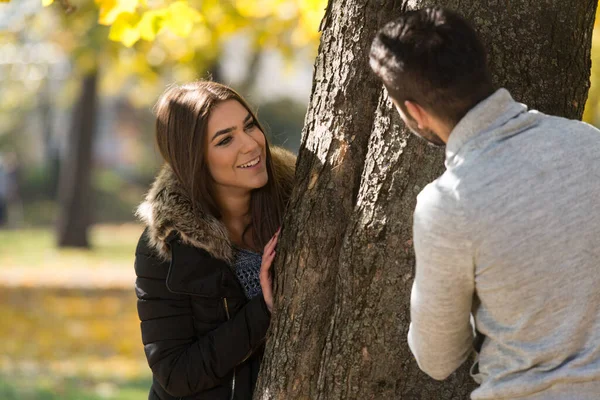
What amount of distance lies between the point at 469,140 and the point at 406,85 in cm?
19

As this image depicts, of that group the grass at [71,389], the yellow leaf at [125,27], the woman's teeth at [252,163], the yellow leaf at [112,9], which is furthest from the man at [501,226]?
the grass at [71,389]

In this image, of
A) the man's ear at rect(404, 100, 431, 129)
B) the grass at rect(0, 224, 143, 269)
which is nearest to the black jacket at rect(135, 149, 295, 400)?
the man's ear at rect(404, 100, 431, 129)

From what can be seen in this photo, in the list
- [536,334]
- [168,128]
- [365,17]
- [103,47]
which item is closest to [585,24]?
[365,17]

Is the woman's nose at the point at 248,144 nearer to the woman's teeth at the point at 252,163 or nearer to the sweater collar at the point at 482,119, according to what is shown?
the woman's teeth at the point at 252,163

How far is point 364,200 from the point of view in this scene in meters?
2.76

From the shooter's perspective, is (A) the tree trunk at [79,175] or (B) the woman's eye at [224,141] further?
(A) the tree trunk at [79,175]

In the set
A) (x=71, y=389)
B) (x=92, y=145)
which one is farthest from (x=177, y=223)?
(x=92, y=145)

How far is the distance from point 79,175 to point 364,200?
53.3ft

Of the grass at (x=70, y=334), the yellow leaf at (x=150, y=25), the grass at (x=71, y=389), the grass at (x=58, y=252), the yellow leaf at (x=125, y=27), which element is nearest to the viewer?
the yellow leaf at (x=125, y=27)

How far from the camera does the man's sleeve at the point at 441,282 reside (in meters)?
1.97

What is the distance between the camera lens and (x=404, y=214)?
267cm

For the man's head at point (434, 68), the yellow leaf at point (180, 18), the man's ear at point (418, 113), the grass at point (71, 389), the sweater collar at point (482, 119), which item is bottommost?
the grass at point (71, 389)

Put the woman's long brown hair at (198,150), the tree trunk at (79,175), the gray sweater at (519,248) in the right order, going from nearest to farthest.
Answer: the gray sweater at (519,248) → the woman's long brown hair at (198,150) → the tree trunk at (79,175)

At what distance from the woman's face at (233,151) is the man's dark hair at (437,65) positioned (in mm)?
1399
